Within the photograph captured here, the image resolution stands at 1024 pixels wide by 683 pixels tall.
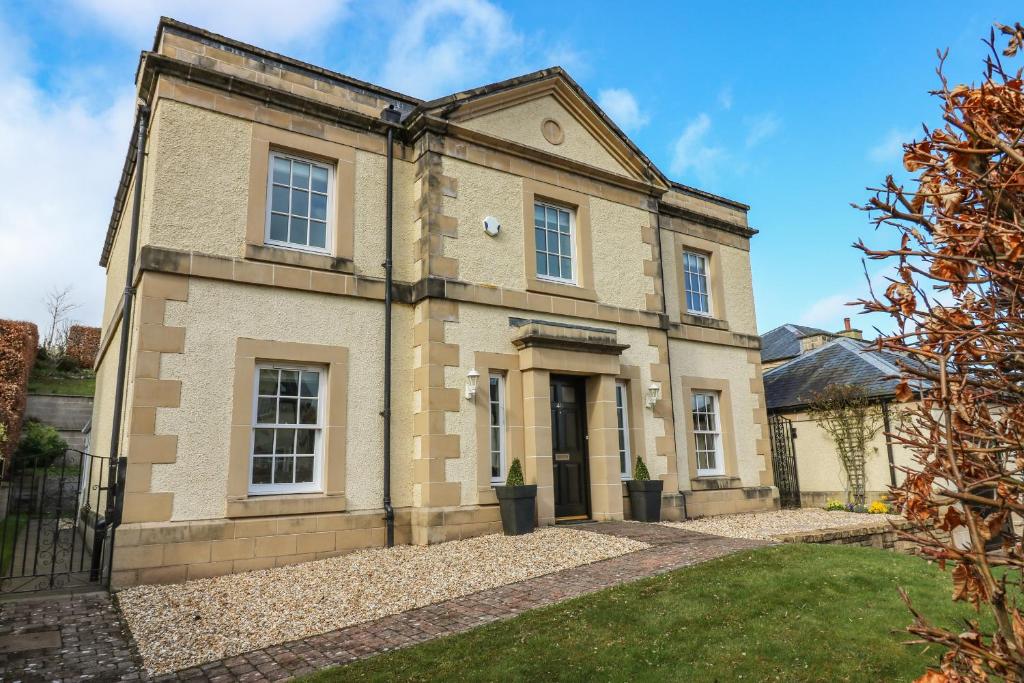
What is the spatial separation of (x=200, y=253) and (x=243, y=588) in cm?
438

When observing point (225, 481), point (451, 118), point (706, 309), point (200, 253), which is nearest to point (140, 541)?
point (225, 481)

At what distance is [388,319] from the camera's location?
33.4 feet

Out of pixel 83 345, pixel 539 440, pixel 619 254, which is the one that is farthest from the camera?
pixel 83 345

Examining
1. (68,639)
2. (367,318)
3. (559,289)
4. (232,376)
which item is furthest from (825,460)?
(68,639)

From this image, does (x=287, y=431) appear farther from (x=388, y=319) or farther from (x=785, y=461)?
(x=785, y=461)

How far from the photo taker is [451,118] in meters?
11.1

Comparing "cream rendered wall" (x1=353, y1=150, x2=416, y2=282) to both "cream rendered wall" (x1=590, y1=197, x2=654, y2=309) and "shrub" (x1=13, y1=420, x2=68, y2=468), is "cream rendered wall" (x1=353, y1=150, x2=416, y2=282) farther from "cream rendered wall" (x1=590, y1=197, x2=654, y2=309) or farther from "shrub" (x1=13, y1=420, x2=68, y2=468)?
"shrub" (x1=13, y1=420, x2=68, y2=468)

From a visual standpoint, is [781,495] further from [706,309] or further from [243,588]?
[243,588]

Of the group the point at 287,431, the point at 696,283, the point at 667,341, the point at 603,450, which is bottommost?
the point at 603,450

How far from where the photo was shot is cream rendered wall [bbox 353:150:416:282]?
10.4 metres

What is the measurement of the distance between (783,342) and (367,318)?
21.7 metres

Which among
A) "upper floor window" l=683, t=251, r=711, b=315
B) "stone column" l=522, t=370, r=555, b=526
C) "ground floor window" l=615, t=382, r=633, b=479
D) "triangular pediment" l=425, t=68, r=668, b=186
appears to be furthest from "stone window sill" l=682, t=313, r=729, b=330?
"stone column" l=522, t=370, r=555, b=526

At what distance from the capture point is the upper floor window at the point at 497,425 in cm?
1055

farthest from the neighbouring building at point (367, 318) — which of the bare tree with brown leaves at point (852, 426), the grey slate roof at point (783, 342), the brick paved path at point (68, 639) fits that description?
the grey slate roof at point (783, 342)
